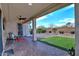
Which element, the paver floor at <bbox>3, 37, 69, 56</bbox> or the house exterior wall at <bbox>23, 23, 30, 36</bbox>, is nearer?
the paver floor at <bbox>3, 37, 69, 56</bbox>

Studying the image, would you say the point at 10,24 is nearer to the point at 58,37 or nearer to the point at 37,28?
the point at 37,28

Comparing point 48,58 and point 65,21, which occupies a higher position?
point 65,21

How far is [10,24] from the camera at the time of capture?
15.6m

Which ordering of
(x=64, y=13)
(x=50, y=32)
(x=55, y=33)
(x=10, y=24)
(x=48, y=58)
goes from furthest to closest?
(x=10, y=24)
(x=50, y=32)
(x=55, y=33)
(x=64, y=13)
(x=48, y=58)

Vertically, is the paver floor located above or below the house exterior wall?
Result: below

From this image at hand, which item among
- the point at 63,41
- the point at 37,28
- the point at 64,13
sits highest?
the point at 64,13

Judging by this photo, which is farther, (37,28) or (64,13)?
(37,28)

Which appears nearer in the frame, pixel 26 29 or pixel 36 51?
pixel 36 51

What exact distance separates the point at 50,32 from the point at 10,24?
436 cm

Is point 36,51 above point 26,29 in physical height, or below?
below

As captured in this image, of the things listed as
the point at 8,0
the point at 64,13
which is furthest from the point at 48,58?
the point at 64,13

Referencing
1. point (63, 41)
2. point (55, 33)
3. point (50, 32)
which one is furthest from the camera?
point (50, 32)

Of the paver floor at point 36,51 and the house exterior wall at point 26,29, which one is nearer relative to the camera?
the paver floor at point 36,51

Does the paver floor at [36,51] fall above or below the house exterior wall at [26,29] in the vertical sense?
below
